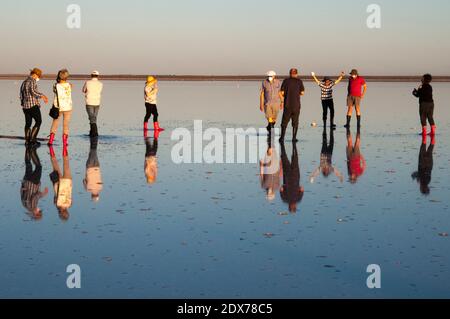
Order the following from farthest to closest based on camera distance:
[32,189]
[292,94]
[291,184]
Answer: [292,94], [291,184], [32,189]

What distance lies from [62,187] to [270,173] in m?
3.92

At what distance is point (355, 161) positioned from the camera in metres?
16.0

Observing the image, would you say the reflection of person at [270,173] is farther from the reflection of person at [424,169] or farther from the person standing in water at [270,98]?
the person standing in water at [270,98]

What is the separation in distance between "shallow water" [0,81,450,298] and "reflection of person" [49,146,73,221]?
10cm

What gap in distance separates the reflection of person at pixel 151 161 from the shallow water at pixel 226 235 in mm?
152

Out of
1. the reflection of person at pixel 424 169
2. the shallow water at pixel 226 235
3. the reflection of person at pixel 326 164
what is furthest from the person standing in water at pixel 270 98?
the shallow water at pixel 226 235

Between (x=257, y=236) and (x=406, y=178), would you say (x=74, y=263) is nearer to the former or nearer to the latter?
(x=257, y=236)

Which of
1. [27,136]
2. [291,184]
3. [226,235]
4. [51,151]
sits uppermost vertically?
[27,136]

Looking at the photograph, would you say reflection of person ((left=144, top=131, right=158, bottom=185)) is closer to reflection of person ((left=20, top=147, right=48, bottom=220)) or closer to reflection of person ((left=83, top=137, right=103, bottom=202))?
reflection of person ((left=83, top=137, right=103, bottom=202))

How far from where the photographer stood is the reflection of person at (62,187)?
10258 mm

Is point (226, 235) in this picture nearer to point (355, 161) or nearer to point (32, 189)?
point (32, 189)

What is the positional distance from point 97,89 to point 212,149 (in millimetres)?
4705

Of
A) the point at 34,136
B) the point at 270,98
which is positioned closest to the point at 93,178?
the point at 34,136
